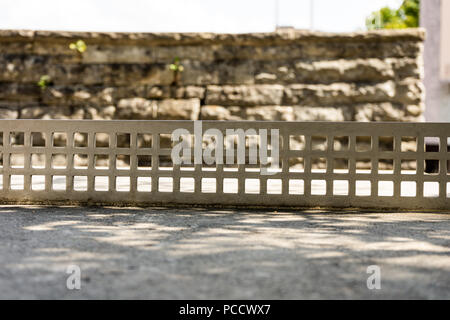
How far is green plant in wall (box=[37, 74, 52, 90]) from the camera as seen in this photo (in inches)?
373

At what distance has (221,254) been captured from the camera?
2922 millimetres

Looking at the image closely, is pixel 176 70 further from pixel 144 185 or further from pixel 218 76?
pixel 144 185

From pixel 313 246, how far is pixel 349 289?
0.89 metres

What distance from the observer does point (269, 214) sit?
450 cm

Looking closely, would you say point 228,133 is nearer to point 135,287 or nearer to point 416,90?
point 135,287

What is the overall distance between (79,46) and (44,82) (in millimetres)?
988

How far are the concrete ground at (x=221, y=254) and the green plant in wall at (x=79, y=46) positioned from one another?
5648mm

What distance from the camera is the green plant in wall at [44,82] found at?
9.48m

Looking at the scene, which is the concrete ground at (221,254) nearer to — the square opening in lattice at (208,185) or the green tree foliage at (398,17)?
the square opening in lattice at (208,185)

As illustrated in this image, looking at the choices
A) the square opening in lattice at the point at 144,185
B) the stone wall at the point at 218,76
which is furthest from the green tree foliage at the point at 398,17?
the square opening in lattice at the point at 144,185

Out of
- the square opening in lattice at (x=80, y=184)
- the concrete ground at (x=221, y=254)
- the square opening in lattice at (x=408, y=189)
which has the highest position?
the concrete ground at (x=221, y=254)

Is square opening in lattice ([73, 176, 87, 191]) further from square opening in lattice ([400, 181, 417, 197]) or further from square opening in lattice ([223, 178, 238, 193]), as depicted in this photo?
square opening in lattice ([400, 181, 417, 197])

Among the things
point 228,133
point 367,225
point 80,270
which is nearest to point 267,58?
point 228,133

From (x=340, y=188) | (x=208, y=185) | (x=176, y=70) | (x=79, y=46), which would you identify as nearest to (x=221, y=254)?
(x=208, y=185)
